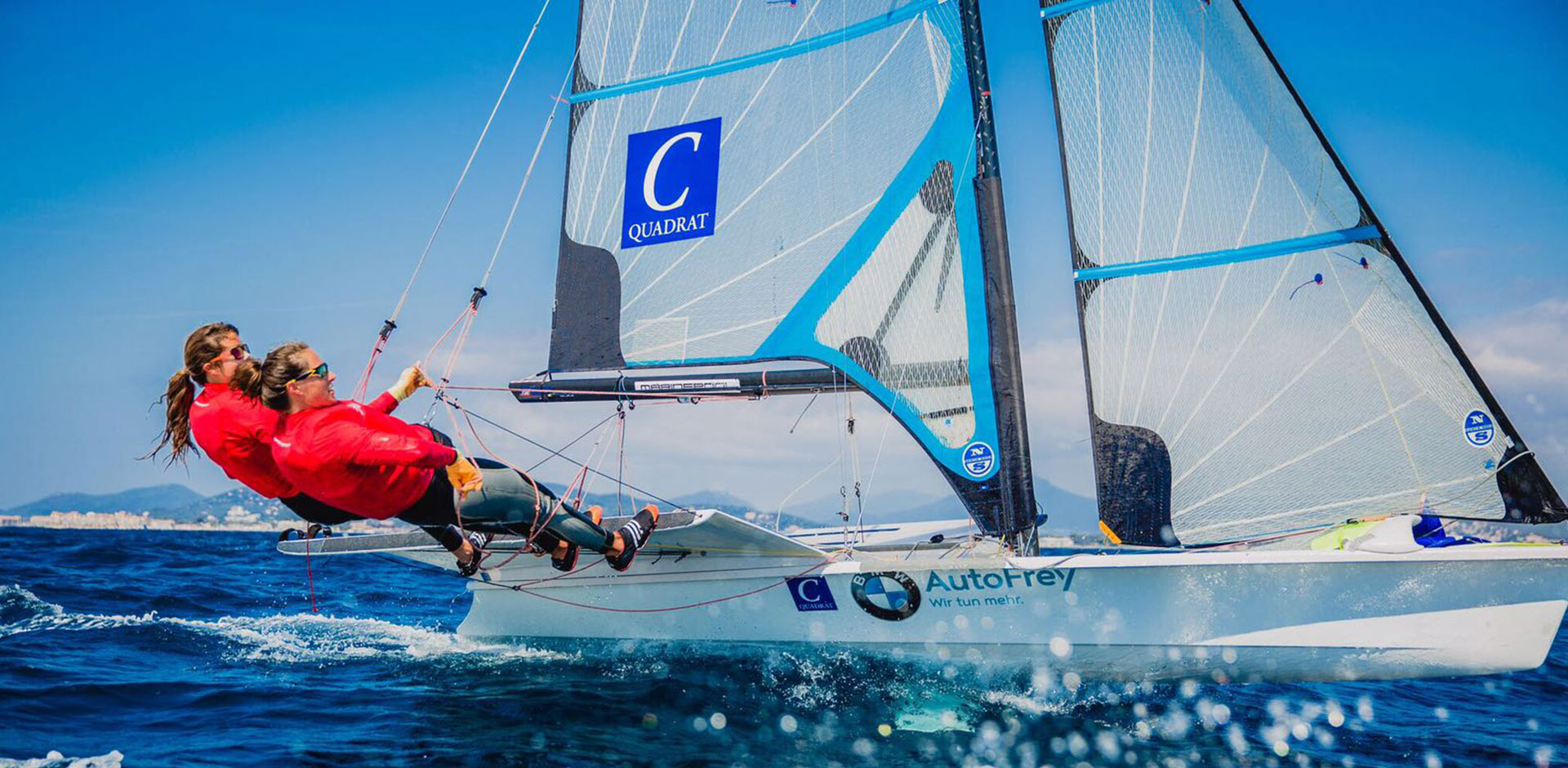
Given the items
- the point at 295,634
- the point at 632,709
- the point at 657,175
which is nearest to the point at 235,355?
the point at 632,709

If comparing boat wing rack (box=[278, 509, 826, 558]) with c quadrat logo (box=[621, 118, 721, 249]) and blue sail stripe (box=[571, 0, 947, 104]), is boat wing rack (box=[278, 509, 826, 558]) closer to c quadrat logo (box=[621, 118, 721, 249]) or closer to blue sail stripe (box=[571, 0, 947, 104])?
c quadrat logo (box=[621, 118, 721, 249])

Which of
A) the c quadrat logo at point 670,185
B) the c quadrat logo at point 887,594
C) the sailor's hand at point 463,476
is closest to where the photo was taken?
the sailor's hand at point 463,476

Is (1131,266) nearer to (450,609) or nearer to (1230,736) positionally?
(1230,736)

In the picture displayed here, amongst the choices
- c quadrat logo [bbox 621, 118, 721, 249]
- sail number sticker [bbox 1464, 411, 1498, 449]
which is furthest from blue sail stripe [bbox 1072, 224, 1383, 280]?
c quadrat logo [bbox 621, 118, 721, 249]

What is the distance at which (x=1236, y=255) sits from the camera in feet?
21.6

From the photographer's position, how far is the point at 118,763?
4.20 m

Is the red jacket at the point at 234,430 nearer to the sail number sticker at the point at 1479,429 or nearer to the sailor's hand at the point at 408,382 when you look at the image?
the sailor's hand at the point at 408,382

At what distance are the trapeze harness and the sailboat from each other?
236cm

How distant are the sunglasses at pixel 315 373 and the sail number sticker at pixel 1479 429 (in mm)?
6800

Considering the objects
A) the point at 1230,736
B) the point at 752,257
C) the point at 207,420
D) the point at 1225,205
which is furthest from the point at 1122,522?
the point at 207,420

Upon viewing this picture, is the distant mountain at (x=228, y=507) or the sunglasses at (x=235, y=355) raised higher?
the distant mountain at (x=228, y=507)

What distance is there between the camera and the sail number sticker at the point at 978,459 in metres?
6.92

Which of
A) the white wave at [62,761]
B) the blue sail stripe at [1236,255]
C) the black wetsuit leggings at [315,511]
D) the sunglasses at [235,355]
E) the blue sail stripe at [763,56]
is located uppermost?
the blue sail stripe at [763,56]

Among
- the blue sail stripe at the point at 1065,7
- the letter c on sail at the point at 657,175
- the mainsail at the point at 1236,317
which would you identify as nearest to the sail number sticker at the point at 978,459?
the mainsail at the point at 1236,317
